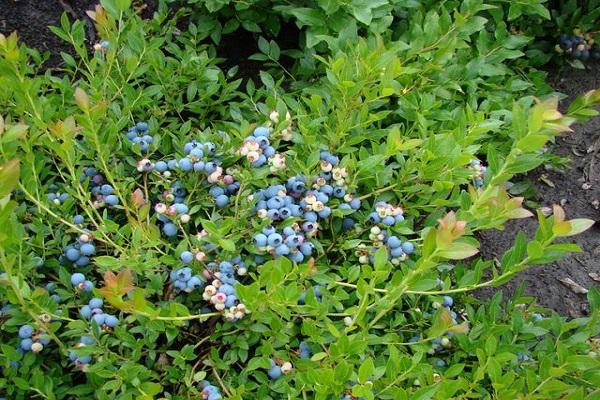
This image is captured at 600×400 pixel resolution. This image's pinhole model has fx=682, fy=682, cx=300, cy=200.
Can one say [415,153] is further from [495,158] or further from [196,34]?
[196,34]

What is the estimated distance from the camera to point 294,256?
157cm

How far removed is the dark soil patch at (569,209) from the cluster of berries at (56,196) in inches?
51.2

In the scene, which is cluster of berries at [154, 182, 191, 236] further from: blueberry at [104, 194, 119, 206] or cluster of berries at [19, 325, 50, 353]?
cluster of berries at [19, 325, 50, 353]

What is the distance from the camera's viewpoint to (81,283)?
60.0 inches

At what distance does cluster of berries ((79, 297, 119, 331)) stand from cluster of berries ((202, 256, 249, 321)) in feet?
0.67

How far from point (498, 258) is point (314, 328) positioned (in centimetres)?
105

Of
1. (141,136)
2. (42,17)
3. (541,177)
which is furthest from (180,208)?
(541,177)

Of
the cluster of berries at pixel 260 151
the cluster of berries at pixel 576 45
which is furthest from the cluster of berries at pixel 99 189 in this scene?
the cluster of berries at pixel 576 45

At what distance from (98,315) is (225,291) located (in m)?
0.28

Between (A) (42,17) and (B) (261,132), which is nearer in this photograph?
(B) (261,132)

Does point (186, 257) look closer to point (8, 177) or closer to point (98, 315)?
point (98, 315)

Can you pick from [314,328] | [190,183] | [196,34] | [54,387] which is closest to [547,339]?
[314,328]

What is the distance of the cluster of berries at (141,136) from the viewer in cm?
176

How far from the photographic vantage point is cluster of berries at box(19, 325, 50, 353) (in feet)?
4.80
